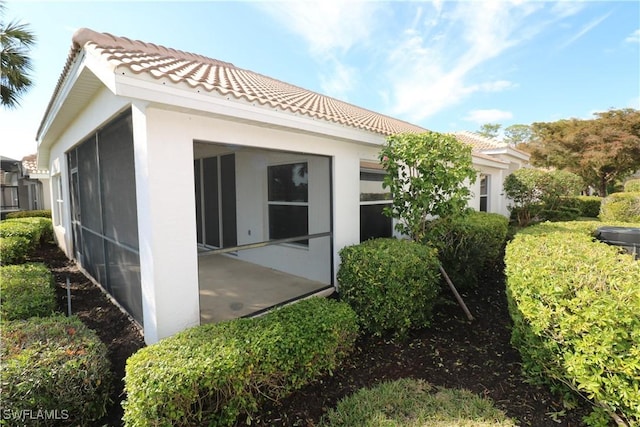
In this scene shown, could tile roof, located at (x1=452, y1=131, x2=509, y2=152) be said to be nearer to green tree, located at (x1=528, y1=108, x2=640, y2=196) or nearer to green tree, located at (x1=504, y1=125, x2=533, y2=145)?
green tree, located at (x1=528, y1=108, x2=640, y2=196)

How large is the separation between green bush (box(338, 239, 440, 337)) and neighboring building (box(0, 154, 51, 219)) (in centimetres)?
2129

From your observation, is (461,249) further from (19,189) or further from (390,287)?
(19,189)

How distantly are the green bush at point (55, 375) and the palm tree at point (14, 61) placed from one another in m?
11.8

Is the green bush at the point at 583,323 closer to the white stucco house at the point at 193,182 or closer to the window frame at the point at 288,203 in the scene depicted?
the white stucco house at the point at 193,182

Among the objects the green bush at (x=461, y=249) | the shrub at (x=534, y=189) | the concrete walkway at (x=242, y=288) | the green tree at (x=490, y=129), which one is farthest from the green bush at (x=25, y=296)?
the green tree at (x=490, y=129)

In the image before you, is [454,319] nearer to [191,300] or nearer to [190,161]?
[191,300]

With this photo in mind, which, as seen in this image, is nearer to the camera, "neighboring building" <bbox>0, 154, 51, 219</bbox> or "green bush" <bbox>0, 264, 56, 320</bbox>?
"green bush" <bbox>0, 264, 56, 320</bbox>

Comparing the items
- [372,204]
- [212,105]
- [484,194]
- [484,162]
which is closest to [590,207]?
[484,194]

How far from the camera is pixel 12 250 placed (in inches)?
270

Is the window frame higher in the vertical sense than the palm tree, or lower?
lower

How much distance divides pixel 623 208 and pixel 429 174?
39.1 ft

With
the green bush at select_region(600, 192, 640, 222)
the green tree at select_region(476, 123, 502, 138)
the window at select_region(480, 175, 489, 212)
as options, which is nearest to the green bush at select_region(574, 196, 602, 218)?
the green bush at select_region(600, 192, 640, 222)

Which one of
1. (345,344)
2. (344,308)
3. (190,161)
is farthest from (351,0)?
(345,344)

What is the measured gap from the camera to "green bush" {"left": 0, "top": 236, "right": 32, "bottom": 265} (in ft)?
21.5
